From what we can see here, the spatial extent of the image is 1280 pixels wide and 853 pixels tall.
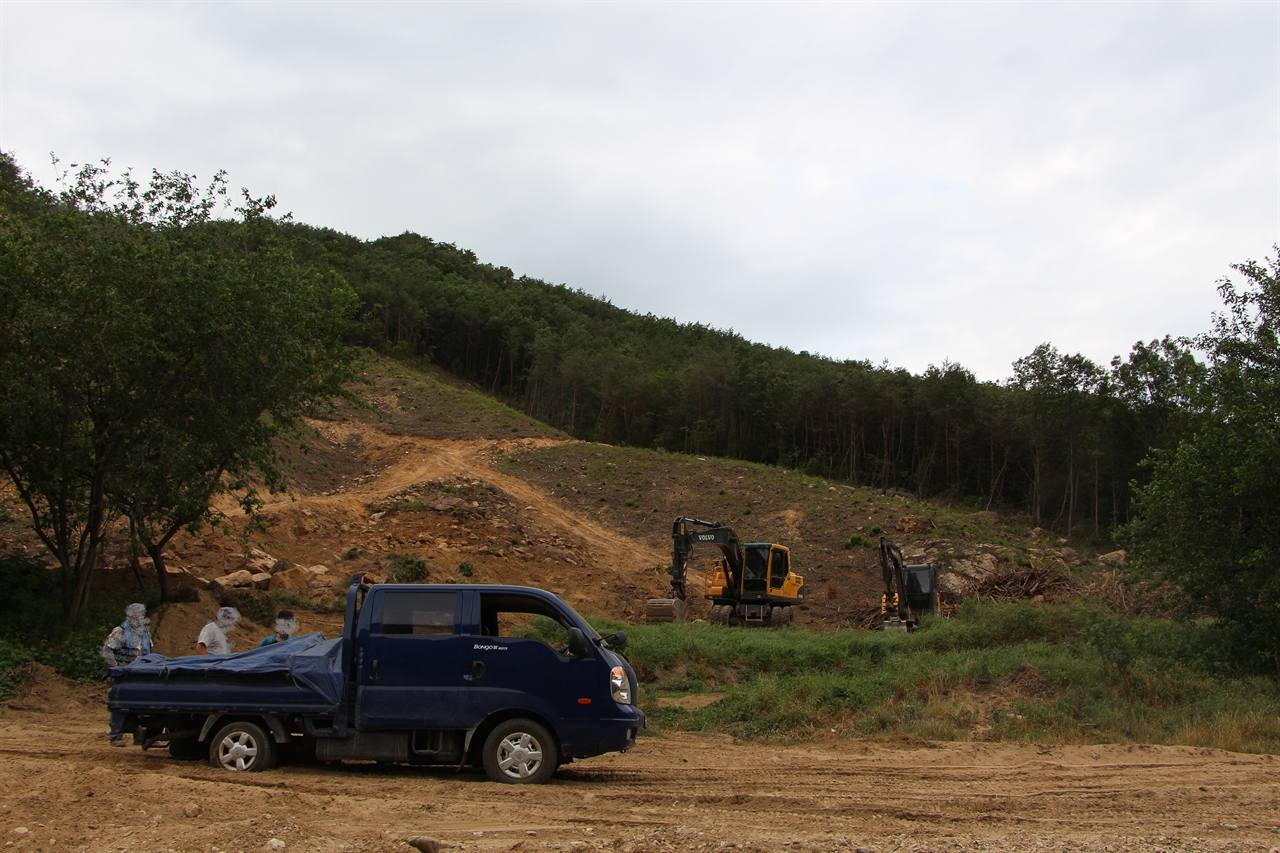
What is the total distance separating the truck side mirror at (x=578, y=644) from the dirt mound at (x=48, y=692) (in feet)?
27.7

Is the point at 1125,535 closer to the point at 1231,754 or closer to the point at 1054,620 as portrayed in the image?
the point at 1054,620

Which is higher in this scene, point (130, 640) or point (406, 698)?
point (130, 640)

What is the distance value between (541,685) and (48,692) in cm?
891

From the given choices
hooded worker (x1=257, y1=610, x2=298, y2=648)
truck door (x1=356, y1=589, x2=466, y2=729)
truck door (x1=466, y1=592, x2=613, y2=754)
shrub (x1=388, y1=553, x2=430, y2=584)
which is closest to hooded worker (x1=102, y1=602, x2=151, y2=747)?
hooded worker (x1=257, y1=610, x2=298, y2=648)

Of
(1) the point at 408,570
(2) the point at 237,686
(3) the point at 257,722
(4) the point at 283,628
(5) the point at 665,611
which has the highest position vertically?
(4) the point at 283,628

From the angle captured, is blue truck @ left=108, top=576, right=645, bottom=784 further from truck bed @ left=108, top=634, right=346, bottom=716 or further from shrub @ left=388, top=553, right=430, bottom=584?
shrub @ left=388, top=553, right=430, bottom=584

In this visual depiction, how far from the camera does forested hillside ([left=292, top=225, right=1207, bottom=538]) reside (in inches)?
1992

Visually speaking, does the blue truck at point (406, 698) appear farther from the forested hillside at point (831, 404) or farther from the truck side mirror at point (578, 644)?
the forested hillside at point (831, 404)

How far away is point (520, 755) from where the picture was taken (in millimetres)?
8188

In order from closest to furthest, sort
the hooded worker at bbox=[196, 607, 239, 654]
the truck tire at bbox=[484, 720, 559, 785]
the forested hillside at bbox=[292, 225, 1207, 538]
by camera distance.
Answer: the truck tire at bbox=[484, 720, 559, 785] → the hooded worker at bbox=[196, 607, 239, 654] → the forested hillside at bbox=[292, 225, 1207, 538]

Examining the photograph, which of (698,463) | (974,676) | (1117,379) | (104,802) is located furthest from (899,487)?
(104,802)

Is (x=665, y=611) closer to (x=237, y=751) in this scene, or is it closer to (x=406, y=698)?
(x=406, y=698)

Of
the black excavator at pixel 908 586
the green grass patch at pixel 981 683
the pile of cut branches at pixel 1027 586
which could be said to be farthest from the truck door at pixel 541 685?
the pile of cut branches at pixel 1027 586

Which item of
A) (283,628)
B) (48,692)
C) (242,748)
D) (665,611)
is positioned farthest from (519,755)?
(665,611)
